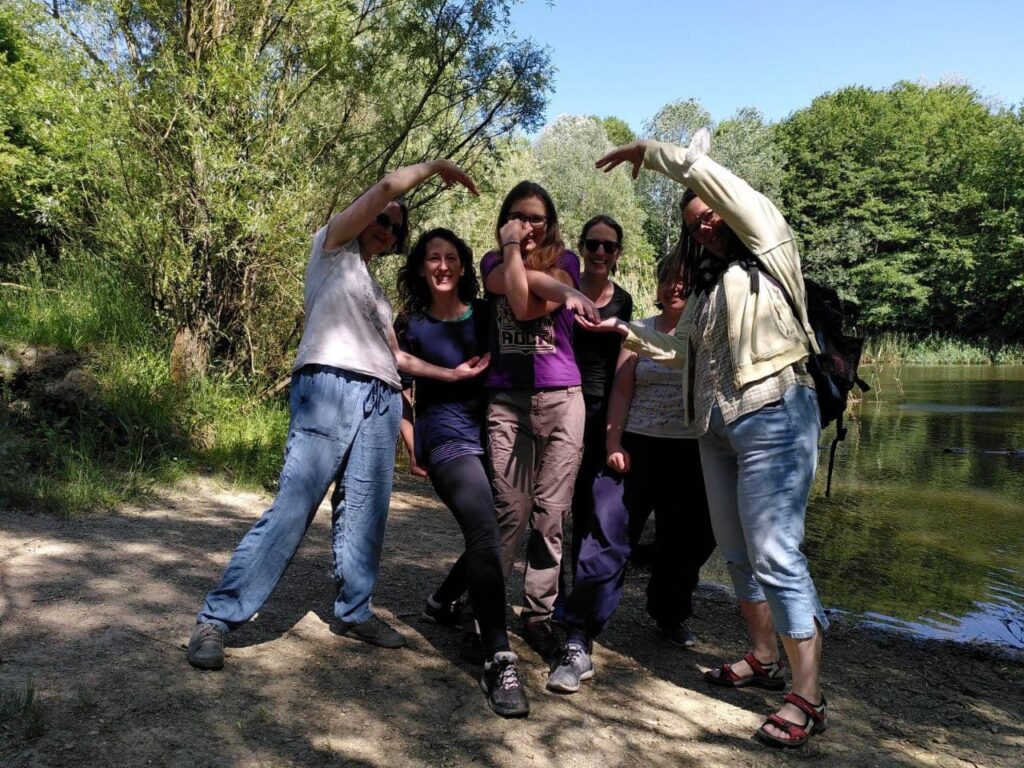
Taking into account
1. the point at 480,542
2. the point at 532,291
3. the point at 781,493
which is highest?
the point at 532,291

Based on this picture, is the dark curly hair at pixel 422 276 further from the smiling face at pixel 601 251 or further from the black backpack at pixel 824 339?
the black backpack at pixel 824 339

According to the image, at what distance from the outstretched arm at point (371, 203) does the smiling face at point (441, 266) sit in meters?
0.34

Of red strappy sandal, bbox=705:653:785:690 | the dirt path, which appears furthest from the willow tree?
red strappy sandal, bbox=705:653:785:690

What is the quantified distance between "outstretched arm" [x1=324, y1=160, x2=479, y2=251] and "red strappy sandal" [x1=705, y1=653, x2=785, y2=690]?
240cm

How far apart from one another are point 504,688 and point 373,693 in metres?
0.50

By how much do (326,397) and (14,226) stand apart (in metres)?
11.6

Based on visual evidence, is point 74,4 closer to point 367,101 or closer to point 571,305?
point 367,101

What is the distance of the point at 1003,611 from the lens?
5648mm

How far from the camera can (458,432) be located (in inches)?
134

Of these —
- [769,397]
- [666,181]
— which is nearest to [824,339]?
[769,397]

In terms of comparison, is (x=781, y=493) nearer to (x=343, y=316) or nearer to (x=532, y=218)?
(x=532, y=218)

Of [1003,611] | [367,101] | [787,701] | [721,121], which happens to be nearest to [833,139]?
[721,121]

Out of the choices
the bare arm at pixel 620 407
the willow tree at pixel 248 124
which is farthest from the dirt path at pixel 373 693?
the willow tree at pixel 248 124

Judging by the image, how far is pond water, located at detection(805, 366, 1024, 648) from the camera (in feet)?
18.3
